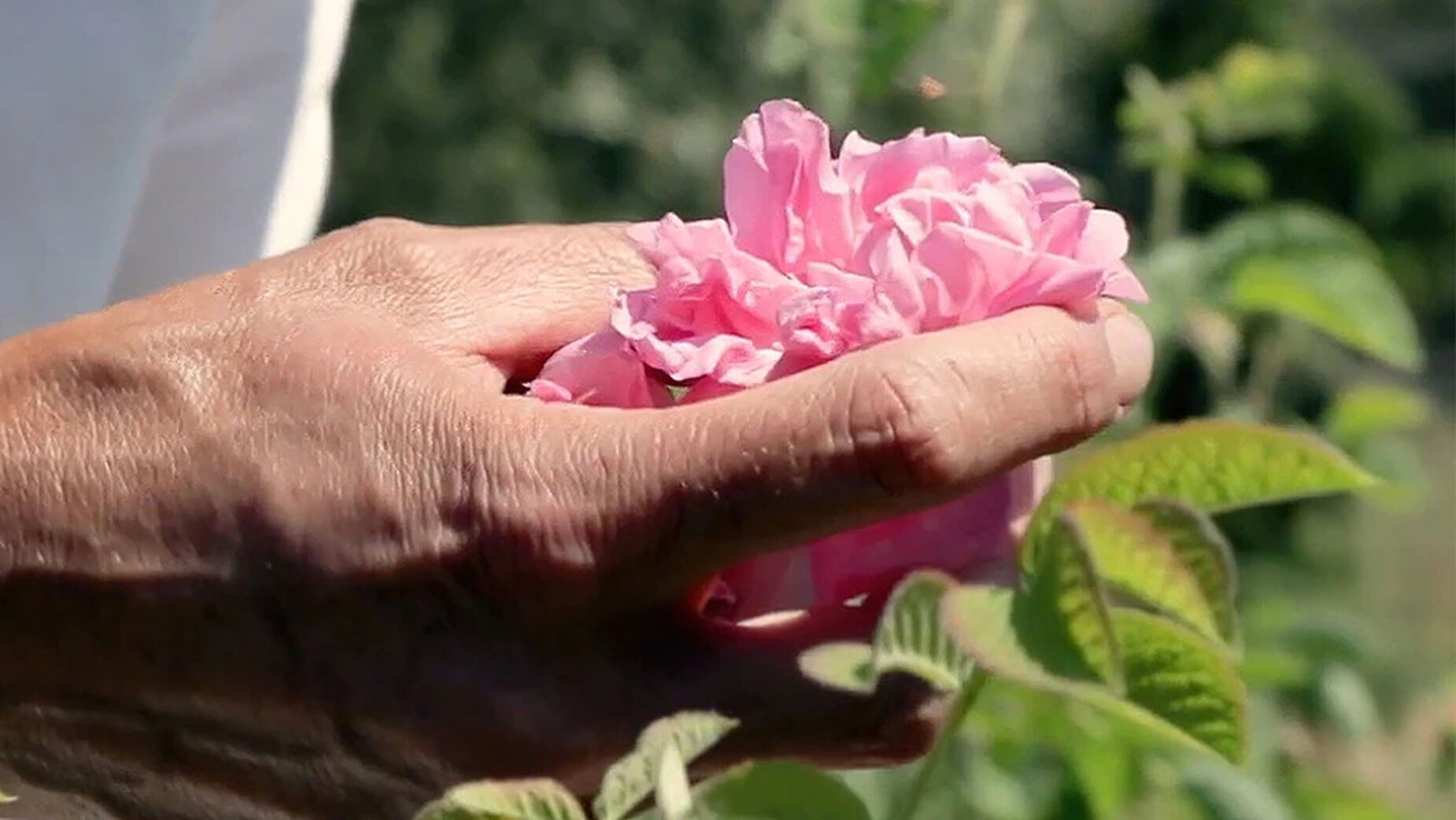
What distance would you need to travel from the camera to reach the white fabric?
1.23 metres

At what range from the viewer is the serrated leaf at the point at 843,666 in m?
0.78

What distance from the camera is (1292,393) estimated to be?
6547 mm

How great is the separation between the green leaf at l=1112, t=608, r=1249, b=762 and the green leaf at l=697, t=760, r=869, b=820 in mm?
117

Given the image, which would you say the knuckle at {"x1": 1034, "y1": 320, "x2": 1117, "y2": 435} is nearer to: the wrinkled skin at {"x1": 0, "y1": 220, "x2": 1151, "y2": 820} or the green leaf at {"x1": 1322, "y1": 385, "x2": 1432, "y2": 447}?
the wrinkled skin at {"x1": 0, "y1": 220, "x2": 1151, "y2": 820}

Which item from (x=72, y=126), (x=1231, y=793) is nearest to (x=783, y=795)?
(x=72, y=126)

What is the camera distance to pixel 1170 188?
2.41 meters

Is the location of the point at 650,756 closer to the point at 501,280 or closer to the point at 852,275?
the point at 852,275

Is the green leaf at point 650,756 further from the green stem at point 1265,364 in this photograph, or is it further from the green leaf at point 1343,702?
the green stem at point 1265,364

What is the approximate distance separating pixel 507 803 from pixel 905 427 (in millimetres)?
187

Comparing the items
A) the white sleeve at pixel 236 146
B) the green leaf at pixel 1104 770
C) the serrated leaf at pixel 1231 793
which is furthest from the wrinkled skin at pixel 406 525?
the serrated leaf at pixel 1231 793

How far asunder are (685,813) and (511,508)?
0.49 feet

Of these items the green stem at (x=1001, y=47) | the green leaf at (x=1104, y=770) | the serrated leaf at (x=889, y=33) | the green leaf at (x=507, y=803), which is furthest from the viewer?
the green stem at (x=1001, y=47)

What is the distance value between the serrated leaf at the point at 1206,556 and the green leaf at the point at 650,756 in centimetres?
16

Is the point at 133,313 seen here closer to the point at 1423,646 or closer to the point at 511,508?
the point at 511,508
